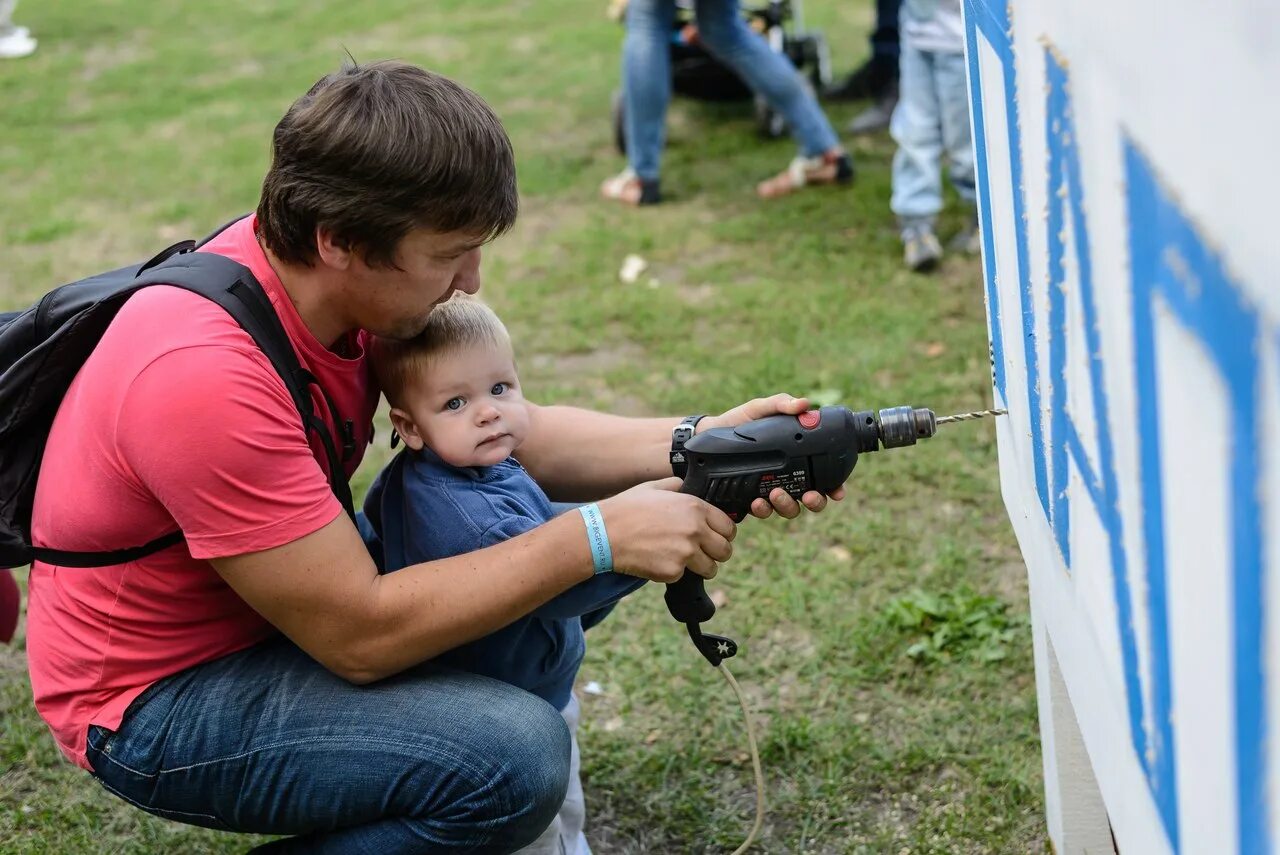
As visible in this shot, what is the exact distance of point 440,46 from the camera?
906 centimetres

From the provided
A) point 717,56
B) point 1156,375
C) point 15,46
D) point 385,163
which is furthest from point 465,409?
point 15,46

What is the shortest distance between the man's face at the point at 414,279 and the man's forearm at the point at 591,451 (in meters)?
0.49

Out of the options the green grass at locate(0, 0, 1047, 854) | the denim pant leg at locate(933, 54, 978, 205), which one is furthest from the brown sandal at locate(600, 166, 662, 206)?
the denim pant leg at locate(933, 54, 978, 205)

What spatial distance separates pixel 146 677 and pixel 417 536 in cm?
47

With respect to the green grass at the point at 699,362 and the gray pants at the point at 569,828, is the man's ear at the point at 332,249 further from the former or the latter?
the green grass at the point at 699,362

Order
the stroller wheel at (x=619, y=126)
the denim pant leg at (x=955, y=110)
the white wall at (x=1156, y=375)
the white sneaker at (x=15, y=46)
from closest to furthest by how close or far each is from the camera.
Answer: the white wall at (x=1156, y=375) → the denim pant leg at (x=955, y=110) → the stroller wheel at (x=619, y=126) → the white sneaker at (x=15, y=46)

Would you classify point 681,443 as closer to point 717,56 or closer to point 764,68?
point 764,68

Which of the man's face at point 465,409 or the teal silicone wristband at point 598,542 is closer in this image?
the teal silicone wristband at point 598,542

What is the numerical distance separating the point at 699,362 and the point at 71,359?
279 centimetres

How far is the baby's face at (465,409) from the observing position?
221cm

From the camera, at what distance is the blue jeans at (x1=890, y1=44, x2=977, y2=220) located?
16.9ft

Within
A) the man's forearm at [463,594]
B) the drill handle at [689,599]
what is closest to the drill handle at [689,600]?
the drill handle at [689,599]

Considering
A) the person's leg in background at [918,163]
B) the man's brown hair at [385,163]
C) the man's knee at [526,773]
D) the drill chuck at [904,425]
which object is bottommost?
the person's leg in background at [918,163]

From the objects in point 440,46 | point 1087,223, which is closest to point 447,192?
point 1087,223
